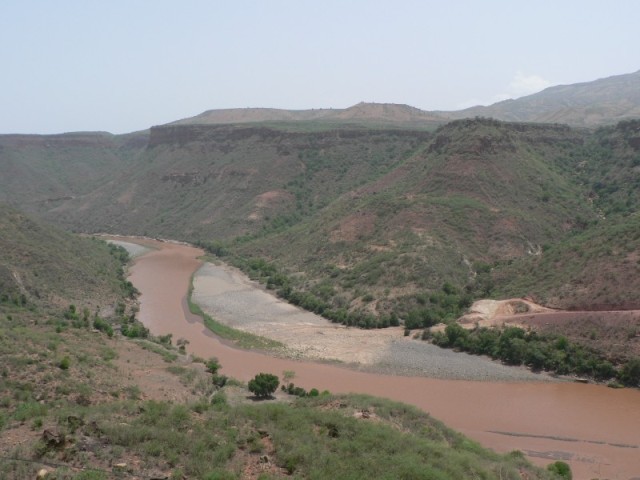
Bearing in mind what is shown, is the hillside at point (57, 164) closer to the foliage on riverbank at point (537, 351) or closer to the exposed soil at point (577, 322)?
the exposed soil at point (577, 322)

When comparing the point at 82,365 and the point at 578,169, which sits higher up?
the point at 578,169

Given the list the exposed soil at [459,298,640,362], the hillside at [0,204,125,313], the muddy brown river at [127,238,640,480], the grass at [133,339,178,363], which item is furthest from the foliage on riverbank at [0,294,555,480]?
the hillside at [0,204,125,313]

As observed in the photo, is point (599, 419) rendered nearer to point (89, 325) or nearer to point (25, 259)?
point (89, 325)

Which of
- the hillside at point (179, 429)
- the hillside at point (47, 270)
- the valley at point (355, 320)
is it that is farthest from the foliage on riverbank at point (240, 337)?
the hillside at point (179, 429)

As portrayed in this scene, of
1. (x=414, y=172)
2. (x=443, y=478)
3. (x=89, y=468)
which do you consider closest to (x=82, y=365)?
(x=89, y=468)

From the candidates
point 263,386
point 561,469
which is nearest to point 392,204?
point 263,386

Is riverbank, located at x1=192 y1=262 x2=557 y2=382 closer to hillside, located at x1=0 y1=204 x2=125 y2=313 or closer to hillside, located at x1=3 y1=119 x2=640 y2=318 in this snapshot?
hillside, located at x1=3 y1=119 x2=640 y2=318
